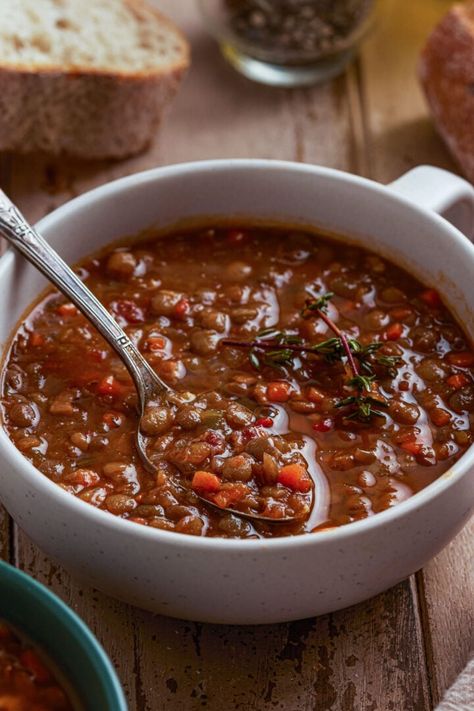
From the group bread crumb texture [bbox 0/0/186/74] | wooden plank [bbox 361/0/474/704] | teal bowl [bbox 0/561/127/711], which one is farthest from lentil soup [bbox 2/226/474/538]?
bread crumb texture [bbox 0/0/186/74]

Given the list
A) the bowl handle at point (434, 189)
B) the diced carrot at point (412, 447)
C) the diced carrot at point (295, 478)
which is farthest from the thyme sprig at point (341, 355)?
the bowl handle at point (434, 189)

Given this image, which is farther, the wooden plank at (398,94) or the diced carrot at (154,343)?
the wooden plank at (398,94)

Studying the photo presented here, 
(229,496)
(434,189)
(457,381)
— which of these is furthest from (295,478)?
(434,189)

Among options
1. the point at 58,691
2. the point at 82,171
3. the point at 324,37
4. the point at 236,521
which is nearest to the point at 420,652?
the point at 236,521

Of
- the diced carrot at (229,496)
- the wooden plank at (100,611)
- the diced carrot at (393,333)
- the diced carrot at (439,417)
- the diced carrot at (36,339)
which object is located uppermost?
the diced carrot at (439,417)

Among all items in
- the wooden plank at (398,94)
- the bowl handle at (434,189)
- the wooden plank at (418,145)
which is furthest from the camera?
the wooden plank at (398,94)

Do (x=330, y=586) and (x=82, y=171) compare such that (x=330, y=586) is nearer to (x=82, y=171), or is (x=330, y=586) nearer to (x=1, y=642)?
(x=1, y=642)

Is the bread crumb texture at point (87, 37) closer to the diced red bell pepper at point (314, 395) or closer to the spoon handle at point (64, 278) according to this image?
the spoon handle at point (64, 278)
